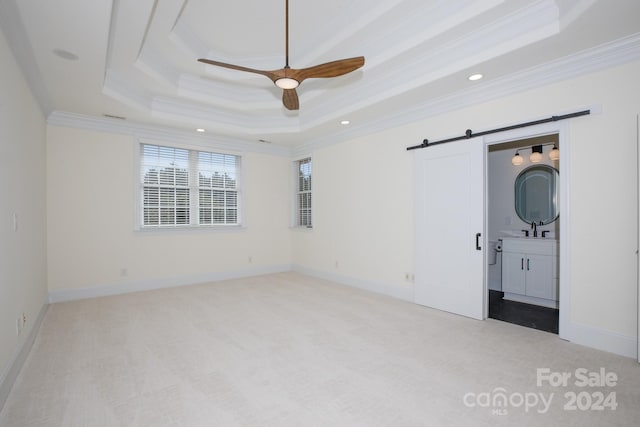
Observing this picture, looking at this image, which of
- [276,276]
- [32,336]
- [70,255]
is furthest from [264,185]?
[32,336]

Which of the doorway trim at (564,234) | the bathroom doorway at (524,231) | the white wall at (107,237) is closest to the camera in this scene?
the doorway trim at (564,234)

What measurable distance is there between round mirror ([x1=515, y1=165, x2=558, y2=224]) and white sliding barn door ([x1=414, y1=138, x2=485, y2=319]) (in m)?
2.02

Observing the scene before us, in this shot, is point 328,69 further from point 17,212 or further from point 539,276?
point 539,276

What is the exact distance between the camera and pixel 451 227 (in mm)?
3971

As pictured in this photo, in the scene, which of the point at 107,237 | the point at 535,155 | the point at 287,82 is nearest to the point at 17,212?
the point at 107,237

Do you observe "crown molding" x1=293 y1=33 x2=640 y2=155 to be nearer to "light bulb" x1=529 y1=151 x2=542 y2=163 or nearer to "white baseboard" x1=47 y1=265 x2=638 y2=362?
"light bulb" x1=529 y1=151 x2=542 y2=163

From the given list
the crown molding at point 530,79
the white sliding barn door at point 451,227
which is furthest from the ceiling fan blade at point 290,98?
the white sliding barn door at point 451,227

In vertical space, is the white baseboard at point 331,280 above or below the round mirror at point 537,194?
below

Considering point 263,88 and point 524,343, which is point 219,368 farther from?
point 263,88

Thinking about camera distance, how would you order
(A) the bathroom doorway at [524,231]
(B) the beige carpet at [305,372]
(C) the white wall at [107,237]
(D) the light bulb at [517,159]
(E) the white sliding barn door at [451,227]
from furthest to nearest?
(D) the light bulb at [517,159], (C) the white wall at [107,237], (A) the bathroom doorway at [524,231], (E) the white sliding barn door at [451,227], (B) the beige carpet at [305,372]

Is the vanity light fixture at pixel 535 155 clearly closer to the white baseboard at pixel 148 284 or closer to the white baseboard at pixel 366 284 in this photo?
the white baseboard at pixel 366 284

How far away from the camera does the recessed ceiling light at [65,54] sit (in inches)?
110

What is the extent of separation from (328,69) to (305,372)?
2.52m

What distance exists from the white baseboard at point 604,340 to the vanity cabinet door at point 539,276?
56.3 inches
